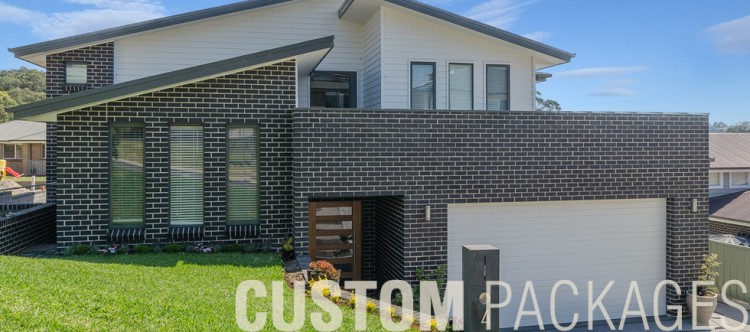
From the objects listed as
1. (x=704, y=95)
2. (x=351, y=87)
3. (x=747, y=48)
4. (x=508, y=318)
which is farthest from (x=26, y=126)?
(x=747, y=48)

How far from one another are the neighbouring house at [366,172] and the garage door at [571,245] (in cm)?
3

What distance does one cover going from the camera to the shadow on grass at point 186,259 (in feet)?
30.1

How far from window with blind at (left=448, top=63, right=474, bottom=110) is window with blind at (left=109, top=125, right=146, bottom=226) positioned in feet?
25.7

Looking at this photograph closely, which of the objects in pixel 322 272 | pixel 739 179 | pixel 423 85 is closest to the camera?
pixel 322 272

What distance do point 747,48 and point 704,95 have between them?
422 centimetres

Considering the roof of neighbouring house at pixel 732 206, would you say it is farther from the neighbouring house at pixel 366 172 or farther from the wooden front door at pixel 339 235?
the wooden front door at pixel 339 235

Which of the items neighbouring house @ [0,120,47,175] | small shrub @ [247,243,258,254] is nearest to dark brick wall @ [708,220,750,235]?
small shrub @ [247,243,258,254]

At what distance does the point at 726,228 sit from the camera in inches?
721

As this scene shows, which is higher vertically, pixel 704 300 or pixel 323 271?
pixel 323 271

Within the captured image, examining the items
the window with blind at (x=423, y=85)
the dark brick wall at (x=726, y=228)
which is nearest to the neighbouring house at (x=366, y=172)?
the window with blind at (x=423, y=85)

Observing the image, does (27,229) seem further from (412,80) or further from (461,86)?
(461,86)

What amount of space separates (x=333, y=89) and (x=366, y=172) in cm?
543

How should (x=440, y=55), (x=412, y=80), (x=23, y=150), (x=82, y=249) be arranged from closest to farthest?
(x=82, y=249), (x=412, y=80), (x=440, y=55), (x=23, y=150)

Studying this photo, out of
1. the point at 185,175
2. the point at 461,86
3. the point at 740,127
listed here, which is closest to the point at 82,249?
the point at 185,175
